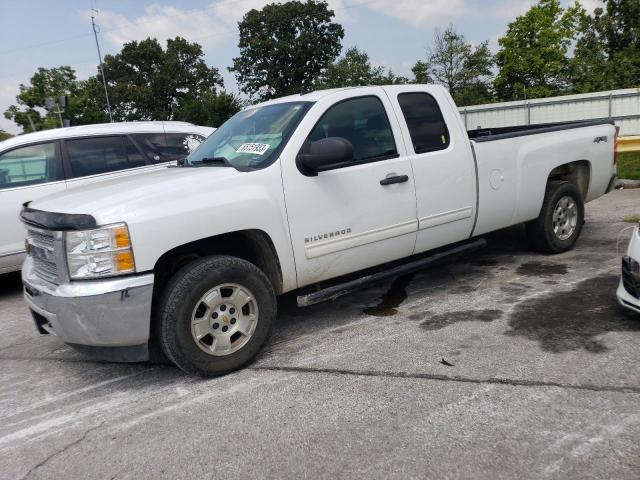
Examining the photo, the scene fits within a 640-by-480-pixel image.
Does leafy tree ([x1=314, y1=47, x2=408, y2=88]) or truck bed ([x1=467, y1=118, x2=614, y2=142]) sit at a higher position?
leafy tree ([x1=314, y1=47, x2=408, y2=88])

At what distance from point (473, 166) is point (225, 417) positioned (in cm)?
309

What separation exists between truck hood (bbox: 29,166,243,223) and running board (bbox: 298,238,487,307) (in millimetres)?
1048

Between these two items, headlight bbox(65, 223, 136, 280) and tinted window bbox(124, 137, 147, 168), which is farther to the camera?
tinted window bbox(124, 137, 147, 168)

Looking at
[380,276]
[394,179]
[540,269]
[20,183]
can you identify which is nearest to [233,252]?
[380,276]

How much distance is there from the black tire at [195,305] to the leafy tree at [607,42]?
131 ft

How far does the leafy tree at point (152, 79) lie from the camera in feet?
197

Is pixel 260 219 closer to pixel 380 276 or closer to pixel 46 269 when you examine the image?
pixel 380 276

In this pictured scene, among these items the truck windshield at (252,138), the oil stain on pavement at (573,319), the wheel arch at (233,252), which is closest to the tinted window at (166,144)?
the truck windshield at (252,138)

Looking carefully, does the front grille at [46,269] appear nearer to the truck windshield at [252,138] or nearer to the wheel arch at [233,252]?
the wheel arch at [233,252]

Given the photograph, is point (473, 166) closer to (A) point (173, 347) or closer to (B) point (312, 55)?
(A) point (173, 347)

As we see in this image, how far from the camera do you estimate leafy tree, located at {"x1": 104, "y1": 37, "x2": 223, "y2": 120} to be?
197 feet

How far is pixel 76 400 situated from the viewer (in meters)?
3.51

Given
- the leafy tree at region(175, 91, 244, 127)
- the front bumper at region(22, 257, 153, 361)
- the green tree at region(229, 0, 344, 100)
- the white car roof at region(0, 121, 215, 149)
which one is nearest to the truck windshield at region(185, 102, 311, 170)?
the front bumper at region(22, 257, 153, 361)

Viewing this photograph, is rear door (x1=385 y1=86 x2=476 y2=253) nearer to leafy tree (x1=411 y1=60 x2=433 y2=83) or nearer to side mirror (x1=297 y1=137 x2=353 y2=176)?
side mirror (x1=297 y1=137 x2=353 y2=176)
